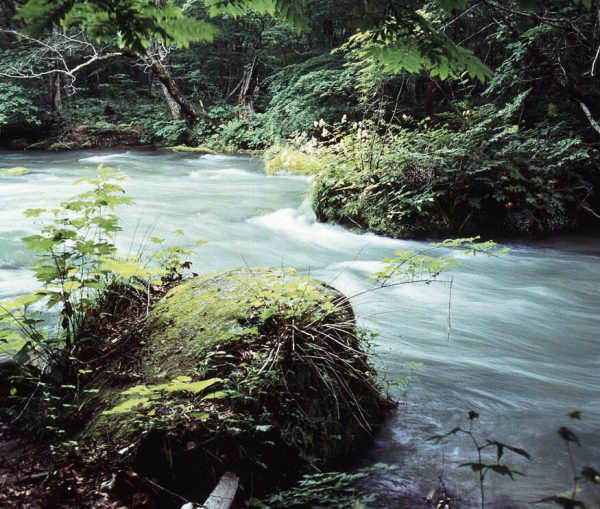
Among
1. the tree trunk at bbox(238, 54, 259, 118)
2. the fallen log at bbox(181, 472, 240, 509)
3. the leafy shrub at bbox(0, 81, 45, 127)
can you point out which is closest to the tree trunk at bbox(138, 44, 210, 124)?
the tree trunk at bbox(238, 54, 259, 118)

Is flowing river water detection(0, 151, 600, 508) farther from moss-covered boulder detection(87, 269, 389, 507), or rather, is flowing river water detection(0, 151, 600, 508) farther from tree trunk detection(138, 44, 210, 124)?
tree trunk detection(138, 44, 210, 124)

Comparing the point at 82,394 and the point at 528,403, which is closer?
the point at 82,394

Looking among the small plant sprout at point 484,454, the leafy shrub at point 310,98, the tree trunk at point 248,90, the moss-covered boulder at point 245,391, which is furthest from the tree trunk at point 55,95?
the small plant sprout at point 484,454

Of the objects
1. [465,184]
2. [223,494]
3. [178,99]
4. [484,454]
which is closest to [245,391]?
[223,494]

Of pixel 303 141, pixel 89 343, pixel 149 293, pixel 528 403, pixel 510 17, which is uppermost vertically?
pixel 510 17

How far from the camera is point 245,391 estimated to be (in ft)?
7.34

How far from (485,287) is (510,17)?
623 centimetres

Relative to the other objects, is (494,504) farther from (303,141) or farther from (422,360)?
(303,141)

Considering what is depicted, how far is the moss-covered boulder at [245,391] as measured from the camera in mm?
2043

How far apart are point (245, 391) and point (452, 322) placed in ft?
10.6

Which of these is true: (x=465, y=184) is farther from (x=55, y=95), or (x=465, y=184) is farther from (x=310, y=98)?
(x=55, y=95)

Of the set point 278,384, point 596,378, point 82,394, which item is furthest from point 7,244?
point 596,378

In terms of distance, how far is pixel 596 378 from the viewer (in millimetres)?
3662

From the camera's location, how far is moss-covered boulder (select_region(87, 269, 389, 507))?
2.04m
